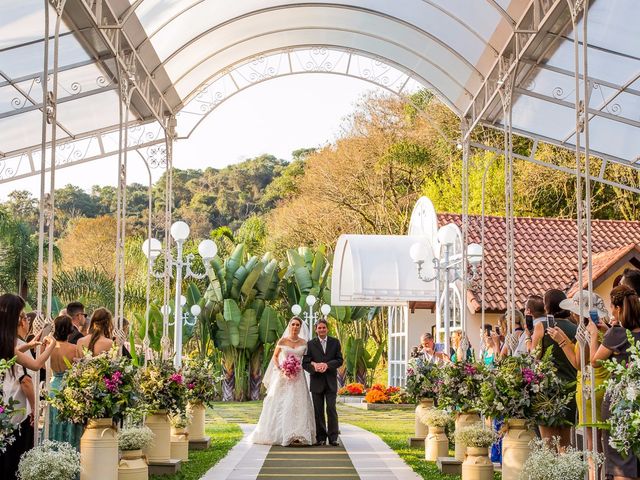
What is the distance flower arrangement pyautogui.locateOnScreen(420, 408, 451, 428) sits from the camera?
11922 mm

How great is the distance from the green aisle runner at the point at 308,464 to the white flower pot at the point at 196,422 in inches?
43.2

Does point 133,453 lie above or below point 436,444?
above

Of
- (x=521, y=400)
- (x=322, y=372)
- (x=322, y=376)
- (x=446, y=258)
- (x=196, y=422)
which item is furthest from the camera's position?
(x=322, y=376)

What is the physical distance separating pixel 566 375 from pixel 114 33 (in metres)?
6.48

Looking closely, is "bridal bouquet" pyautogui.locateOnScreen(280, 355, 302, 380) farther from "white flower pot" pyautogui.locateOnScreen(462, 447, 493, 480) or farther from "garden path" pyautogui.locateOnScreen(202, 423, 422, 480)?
"white flower pot" pyautogui.locateOnScreen(462, 447, 493, 480)

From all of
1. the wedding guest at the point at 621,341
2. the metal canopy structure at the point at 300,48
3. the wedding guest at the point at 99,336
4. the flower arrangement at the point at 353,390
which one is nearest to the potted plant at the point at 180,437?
the wedding guest at the point at 99,336

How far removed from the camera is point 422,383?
43.1ft

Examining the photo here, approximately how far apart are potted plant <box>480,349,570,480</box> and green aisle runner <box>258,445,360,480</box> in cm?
260

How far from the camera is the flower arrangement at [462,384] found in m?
9.59

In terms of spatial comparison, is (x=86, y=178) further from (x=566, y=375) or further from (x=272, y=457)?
(x=566, y=375)

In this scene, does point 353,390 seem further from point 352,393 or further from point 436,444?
point 436,444

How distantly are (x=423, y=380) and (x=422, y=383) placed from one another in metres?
0.06

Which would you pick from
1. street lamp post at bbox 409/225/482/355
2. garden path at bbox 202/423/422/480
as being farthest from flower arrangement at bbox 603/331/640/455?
street lamp post at bbox 409/225/482/355

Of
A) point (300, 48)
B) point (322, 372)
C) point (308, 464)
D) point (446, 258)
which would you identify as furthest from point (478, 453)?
point (300, 48)
